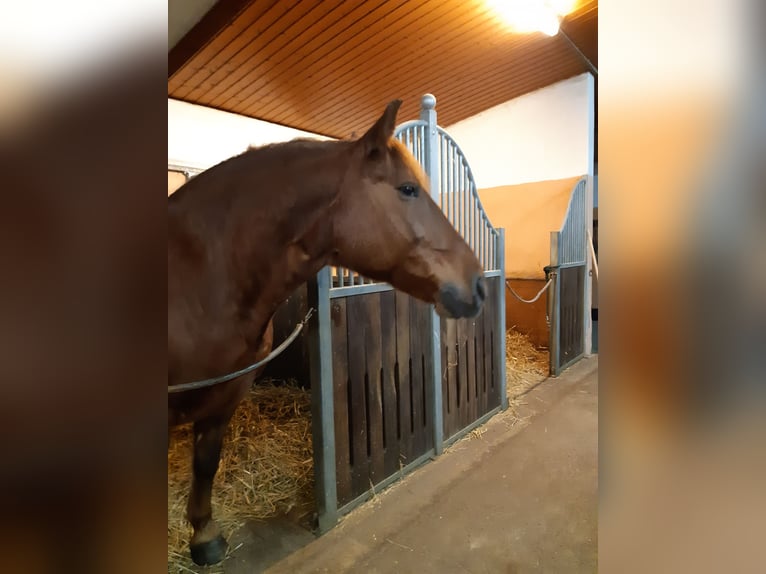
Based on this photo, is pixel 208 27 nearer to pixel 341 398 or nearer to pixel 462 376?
pixel 341 398

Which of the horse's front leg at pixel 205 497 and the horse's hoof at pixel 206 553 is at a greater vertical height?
the horse's front leg at pixel 205 497

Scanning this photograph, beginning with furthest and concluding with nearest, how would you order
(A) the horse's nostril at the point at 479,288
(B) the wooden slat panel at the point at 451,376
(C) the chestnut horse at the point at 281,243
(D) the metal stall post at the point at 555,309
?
(D) the metal stall post at the point at 555,309 → (B) the wooden slat panel at the point at 451,376 → (A) the horse's nostril at the point at 479,288 → (C) the chestnut horse at the point at 281,243

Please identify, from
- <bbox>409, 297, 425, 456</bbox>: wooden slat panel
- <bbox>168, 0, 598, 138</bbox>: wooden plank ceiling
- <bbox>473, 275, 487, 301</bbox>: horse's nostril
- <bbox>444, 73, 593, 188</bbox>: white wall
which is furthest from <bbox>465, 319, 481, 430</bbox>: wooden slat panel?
<bbox>444, 73, 593, 188</bbox>: white wall

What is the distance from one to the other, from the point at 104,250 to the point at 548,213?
383 centimetres

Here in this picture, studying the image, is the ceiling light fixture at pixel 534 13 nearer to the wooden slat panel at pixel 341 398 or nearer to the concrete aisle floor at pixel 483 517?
the wooden slat panel at pixel 341 398

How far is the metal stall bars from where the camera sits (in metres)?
3.08

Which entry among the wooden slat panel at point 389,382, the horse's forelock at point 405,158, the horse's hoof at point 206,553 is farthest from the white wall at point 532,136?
the horse's hoof at point 206,553

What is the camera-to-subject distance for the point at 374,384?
1.58m

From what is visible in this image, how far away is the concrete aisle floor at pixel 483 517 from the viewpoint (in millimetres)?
1209

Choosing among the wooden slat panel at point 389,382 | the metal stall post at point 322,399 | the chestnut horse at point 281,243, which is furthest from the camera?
the wooden slat panel at point 389,382

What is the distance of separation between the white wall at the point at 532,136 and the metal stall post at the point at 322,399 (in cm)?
305

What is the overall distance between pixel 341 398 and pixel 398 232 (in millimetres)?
689

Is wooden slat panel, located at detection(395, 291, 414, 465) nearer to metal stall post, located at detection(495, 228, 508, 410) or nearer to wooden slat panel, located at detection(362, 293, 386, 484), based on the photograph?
wooden slat panel, located at detection(362, 293, 386, 484)

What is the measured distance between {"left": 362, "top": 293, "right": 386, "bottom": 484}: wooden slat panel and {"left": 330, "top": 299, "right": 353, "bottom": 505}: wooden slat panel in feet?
0.38
